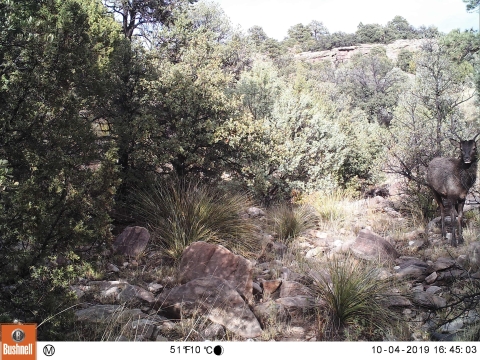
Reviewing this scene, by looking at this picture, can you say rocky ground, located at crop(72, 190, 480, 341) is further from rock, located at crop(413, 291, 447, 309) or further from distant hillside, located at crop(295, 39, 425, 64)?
distant hillside, located at crop(295, 39, 425, 64)

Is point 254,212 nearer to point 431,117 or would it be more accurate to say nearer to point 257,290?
point 257,290

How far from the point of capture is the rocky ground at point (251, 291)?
285cm

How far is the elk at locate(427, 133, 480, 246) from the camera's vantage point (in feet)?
16.8

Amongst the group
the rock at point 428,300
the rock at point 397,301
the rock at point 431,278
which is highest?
the rock at point 397,301

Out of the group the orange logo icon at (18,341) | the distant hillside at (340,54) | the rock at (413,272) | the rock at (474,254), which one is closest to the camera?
the orange logo icon at (18,341)

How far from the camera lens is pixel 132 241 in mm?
4703

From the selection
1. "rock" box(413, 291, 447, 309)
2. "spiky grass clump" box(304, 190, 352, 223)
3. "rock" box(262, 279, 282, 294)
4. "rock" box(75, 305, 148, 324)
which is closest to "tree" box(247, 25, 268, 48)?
"spiky grass clump" box(304, 190, 352, 223)

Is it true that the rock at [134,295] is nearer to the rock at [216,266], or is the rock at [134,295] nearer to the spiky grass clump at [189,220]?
the rock at [216,266]

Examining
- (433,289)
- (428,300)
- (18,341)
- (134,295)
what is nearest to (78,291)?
(134,295)

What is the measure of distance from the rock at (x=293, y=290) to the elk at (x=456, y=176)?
9.96 feet

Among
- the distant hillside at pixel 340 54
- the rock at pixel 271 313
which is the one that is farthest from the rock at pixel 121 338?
the distant hillside at pixel 340 54

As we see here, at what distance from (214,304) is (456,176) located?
13.3 feet
